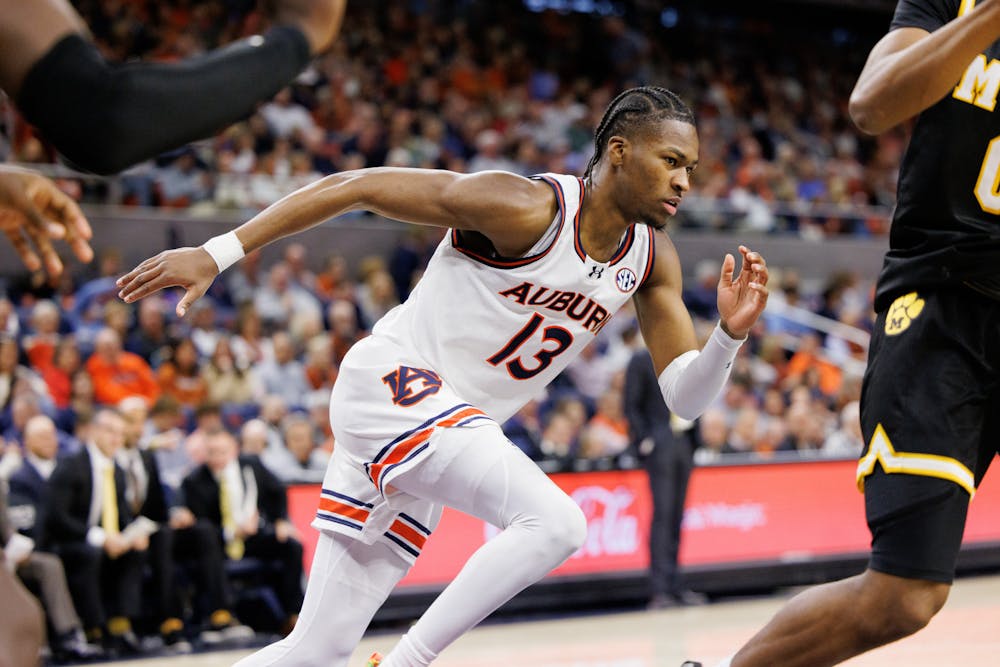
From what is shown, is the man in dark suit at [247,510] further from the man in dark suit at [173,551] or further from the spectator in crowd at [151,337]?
the spectator in crowd at [151,337]

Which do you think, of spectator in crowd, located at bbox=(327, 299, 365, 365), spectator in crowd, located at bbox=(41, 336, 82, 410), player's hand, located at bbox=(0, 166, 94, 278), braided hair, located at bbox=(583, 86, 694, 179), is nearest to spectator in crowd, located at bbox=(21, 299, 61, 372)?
spectator in crowd, located at bbox=(41, 336, 82, 410)

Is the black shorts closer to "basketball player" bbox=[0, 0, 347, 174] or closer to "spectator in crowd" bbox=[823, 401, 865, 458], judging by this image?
"basketball player" bbox=[0, 0, 347, 174]

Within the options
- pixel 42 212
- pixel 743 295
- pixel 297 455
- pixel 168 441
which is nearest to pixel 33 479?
pixel 168 441

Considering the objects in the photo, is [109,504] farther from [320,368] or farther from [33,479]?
[320,368]

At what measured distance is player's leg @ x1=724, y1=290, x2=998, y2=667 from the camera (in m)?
3.18

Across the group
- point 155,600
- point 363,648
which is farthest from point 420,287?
point 155,600

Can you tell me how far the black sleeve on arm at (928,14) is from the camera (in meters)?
3.37

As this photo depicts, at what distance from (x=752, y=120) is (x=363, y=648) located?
580 inches

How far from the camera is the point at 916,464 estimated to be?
3211 millimetres

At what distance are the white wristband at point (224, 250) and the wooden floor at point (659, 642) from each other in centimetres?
388

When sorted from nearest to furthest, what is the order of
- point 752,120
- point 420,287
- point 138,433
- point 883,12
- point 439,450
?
point 439,450 < point 420,287 < point 138,433 < point 752,120 < point 883,12

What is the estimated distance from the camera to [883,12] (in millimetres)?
23219

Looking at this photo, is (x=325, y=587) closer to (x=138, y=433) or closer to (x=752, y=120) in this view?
(x=138, y=433)

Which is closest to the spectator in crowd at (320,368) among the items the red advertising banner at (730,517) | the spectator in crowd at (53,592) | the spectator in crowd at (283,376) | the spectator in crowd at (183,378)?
the spectator in crowd at (283,376)
